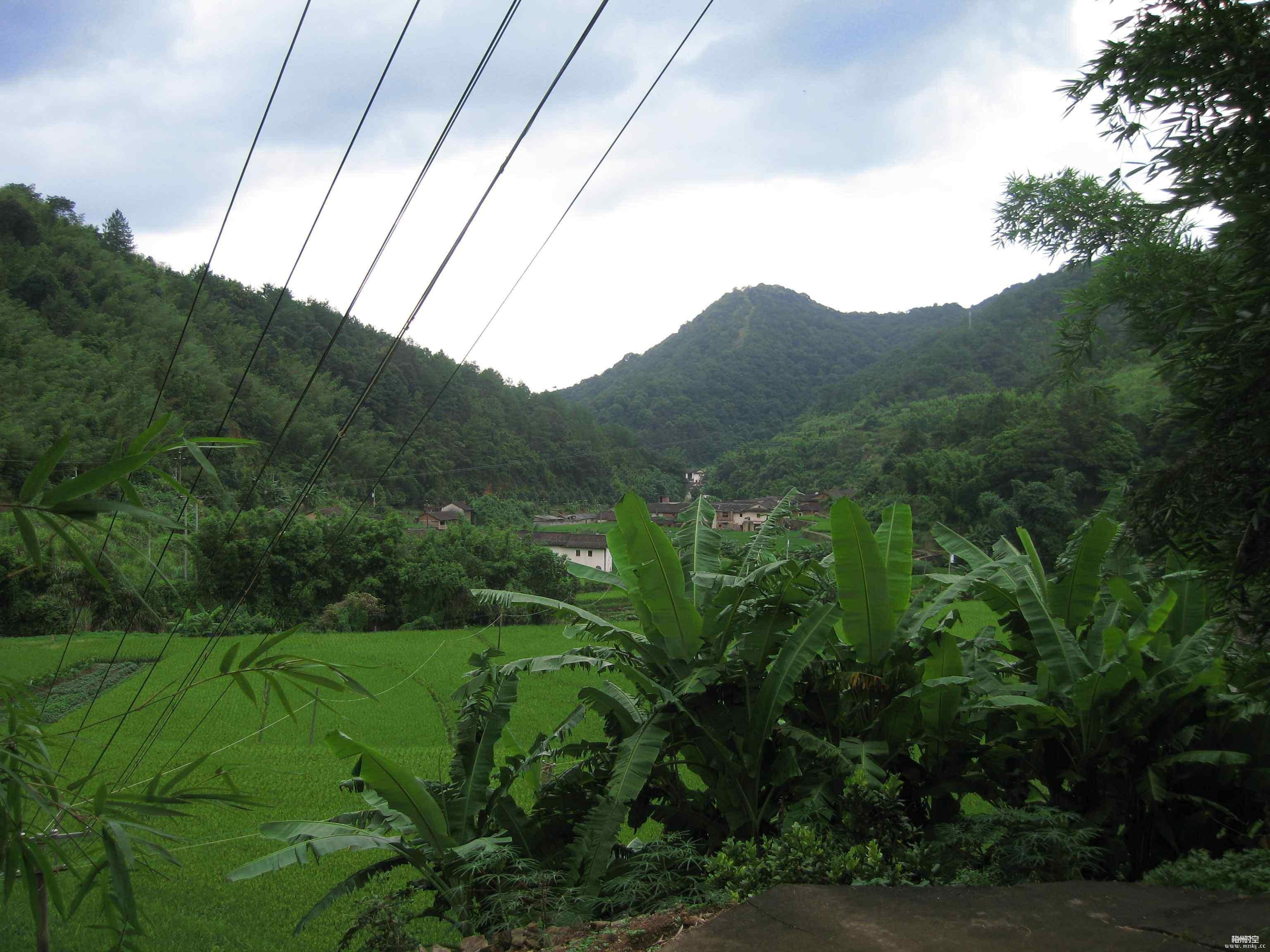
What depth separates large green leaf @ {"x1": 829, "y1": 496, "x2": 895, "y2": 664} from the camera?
433 centimetres

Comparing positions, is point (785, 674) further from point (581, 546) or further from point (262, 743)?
point (581, 546)

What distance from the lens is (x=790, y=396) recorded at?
30.7 metres

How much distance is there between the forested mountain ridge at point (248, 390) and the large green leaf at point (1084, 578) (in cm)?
2139

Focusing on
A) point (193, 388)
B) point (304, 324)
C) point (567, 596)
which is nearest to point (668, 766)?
point (567, 596)

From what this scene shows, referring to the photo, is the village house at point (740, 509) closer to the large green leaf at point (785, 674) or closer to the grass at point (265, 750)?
the grass at point (265, 750)

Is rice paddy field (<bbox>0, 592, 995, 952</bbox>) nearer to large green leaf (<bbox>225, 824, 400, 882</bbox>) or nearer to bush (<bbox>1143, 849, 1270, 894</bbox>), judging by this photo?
large green leaf (<bbox>225, 824, 400, 882</bbox>)

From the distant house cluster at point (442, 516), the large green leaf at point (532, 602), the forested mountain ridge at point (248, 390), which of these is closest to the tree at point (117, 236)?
the forested mountain ridge at point (248, 390)

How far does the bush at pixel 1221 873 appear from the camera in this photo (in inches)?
112

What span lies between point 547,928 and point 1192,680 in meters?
3.46

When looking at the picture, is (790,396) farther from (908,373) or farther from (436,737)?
(436,737)

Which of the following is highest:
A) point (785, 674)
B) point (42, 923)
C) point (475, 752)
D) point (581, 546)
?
point (785, 674)

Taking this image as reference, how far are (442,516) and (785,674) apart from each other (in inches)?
1228

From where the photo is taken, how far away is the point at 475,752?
4.46 meters

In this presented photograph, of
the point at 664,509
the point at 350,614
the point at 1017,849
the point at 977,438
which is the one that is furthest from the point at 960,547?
the point at 350,614
